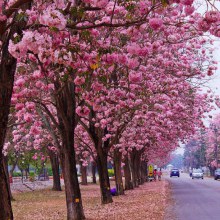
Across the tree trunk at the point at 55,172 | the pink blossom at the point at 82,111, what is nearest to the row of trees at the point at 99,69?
the pink blossom at the point at 82,111

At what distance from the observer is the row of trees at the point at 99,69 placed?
7.75 metres

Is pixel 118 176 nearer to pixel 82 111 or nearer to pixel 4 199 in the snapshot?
pixel 82 111

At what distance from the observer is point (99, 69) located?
10.7 metres

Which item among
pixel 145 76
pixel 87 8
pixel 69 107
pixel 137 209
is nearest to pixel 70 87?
pixel 69 107

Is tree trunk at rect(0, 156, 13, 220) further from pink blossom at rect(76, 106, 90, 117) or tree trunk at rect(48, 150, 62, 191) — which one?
tree trunk at rect(48, 150, 62, 191)

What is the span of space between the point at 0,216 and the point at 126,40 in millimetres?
5419

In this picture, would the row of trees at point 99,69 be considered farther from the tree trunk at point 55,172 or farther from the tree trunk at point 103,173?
the tree trunk at point 55,172

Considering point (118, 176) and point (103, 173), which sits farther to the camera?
point (118, 176)

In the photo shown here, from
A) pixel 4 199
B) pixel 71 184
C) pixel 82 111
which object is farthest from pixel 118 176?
pixel 4 199

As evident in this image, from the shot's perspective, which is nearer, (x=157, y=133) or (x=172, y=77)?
(x=172, y=77)

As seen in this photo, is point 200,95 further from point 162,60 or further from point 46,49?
point 46,49

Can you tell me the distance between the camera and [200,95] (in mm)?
23359

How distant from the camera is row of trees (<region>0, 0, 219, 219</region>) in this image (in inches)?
305

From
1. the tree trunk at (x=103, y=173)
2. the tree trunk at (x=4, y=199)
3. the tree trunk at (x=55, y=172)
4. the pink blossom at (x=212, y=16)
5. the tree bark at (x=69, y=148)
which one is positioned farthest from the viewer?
the tree trunk at (x=55, y=172)
